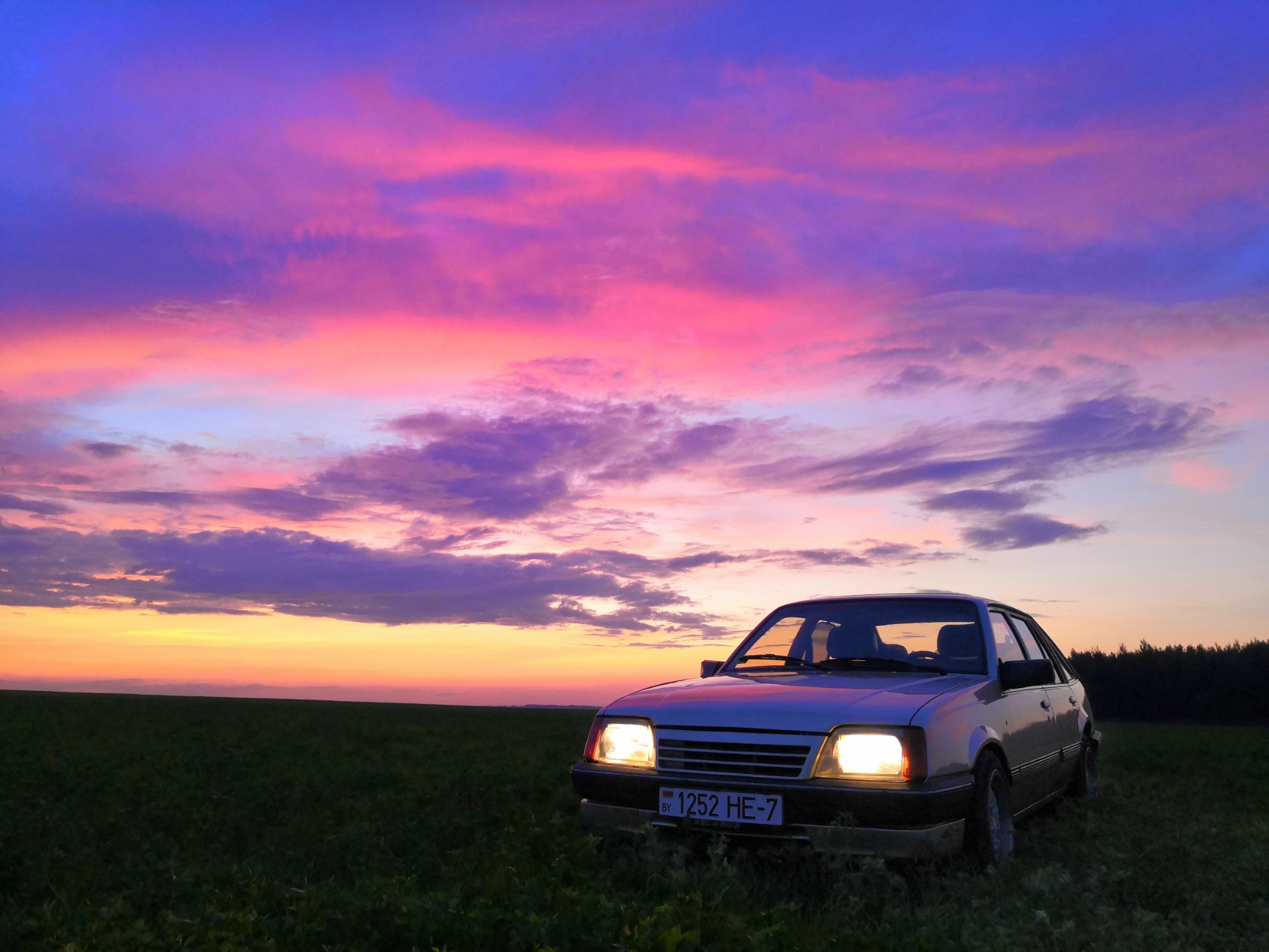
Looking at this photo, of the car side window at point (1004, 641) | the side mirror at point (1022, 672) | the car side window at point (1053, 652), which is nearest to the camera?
the side mirror at point (1022, 672)

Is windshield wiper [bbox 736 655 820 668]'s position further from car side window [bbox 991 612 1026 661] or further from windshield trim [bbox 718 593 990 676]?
car side window [bbox 991 612 1026 661]

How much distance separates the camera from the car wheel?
27.4 feet

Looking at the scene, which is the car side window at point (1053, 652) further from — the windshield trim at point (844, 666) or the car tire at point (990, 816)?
Result: the car tire at point (990, 816)

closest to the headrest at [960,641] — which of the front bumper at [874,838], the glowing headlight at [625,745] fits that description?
the front bumper at [874,838]

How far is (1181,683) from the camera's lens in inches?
2352

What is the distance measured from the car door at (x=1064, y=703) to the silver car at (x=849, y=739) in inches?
21.8

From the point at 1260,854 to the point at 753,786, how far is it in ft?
12.5

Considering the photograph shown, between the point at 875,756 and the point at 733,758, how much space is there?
2.38 ft

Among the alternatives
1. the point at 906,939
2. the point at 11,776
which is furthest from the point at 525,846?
the point at 11,776

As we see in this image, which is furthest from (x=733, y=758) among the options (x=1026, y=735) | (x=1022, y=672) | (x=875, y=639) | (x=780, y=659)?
(x=1026, y=735)

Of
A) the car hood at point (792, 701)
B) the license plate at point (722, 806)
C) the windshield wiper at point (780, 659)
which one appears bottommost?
the license plate at point (722, 806)

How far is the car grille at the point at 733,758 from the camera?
5113 mm

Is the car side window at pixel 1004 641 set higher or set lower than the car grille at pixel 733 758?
higher

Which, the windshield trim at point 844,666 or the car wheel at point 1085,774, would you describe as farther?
the car wheel at point 1085,774
